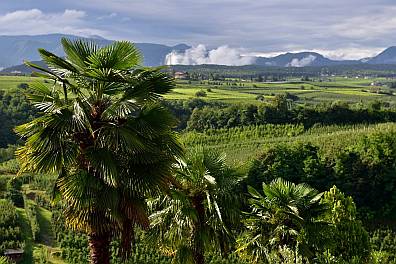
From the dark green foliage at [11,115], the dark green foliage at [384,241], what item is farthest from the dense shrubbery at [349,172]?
the dark green foliage at [11,115]

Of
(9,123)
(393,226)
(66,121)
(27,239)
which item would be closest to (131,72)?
(66,121)

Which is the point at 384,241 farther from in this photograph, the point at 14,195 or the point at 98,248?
the point at 14,195

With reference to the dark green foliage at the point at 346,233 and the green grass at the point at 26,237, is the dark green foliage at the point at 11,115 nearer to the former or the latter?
the green grass at the point at 26,237

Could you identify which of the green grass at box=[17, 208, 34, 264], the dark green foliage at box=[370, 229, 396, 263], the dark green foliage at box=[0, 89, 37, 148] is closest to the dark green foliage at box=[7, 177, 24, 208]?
the green grass at box=[17, 208, 34, 264]

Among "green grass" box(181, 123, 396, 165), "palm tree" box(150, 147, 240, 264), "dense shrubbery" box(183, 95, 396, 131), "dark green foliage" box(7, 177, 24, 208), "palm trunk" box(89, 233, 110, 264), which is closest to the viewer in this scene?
"palm trunk" box(89, 233, 110, 264)

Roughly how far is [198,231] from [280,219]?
4548mm

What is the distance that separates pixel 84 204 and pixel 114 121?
140cm

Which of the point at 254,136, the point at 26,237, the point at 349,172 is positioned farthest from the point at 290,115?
the point at 26,237

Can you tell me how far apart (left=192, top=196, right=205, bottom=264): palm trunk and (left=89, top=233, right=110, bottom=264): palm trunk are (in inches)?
157

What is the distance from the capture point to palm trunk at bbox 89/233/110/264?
742 centimetres

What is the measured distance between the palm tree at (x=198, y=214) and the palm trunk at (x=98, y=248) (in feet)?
12.1

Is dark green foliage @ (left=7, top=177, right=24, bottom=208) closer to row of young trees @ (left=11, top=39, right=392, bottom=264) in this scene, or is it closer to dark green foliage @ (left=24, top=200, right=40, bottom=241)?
dark green foliage @ (left=24, top=200, right=40, bottom=241)

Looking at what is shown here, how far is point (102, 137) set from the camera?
7309 millimetres

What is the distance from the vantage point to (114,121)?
7551 millimetres
